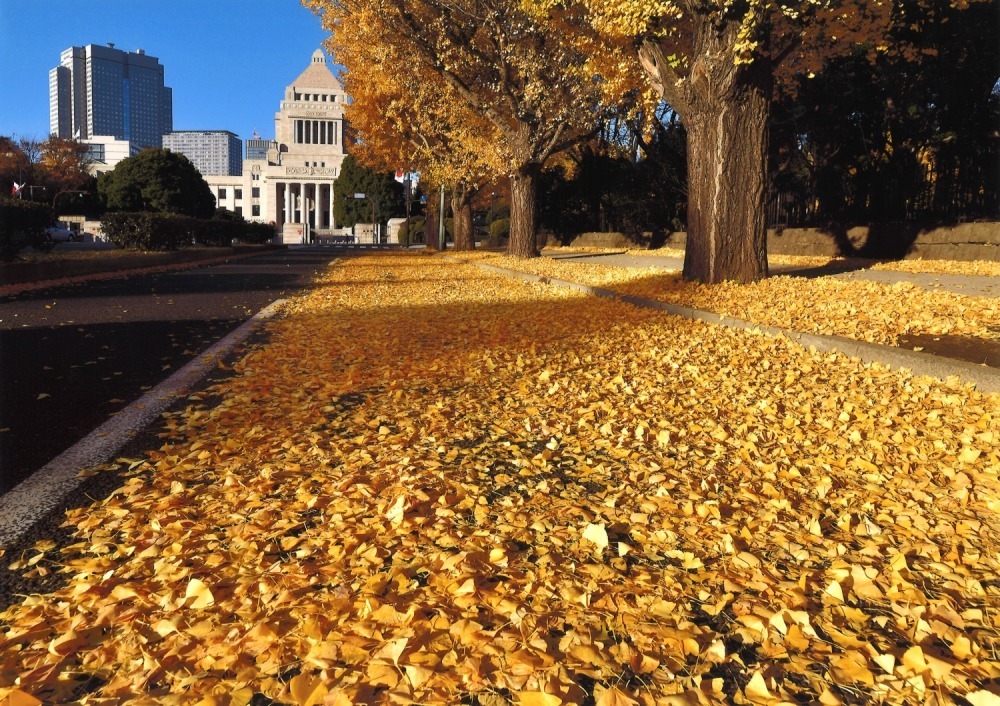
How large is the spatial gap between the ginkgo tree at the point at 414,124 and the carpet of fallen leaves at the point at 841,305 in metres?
13.4

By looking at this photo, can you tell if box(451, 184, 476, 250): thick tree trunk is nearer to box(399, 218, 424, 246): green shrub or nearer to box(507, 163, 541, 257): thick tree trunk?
box(507, 163, 541, 257): thick tree trunk

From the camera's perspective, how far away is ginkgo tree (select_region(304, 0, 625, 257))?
64.8ft

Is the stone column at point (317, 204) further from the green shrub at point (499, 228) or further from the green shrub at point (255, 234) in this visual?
the green shrub at point (499, 228)

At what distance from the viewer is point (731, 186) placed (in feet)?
36.6

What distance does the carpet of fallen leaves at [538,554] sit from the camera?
201cm

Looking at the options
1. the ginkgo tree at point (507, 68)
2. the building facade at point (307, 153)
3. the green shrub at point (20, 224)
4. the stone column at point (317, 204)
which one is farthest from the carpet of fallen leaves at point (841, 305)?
the building facade at point (307, 153)

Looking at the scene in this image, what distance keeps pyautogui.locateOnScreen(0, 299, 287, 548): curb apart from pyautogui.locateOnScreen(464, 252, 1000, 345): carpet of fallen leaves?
234 inches

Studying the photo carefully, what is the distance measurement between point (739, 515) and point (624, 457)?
2.87 ft

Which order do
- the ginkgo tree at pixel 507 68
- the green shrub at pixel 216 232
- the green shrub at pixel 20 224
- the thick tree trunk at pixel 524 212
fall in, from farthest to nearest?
the green shrub at pixel 216 232 < the thick tree trunk at pixel 524 212 < the ginkgo tree at pixel 507 68 < the green shrub at pixel 20 224

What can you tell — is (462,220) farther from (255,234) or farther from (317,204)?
(317,204)

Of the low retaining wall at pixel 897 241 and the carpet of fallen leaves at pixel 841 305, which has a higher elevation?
the low retaining wall at pixel 897 241

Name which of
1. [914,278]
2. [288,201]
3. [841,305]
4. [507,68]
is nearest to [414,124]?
[507,68]

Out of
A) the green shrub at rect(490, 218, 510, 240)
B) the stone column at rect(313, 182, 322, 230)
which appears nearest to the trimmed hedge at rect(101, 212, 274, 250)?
the green shrub at rect(490, 218, 510, 240)

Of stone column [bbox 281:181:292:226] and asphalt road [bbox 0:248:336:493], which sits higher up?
stone column [bbox 281:181:292:226]
